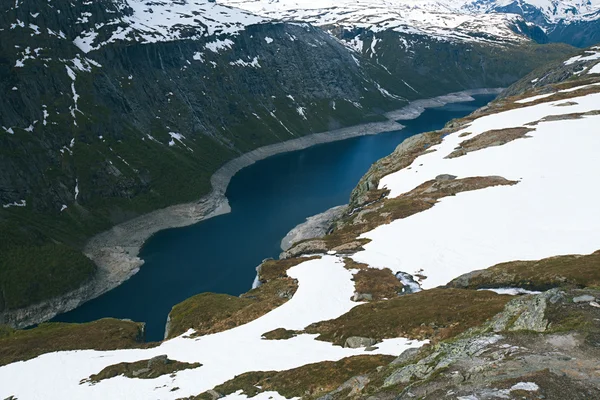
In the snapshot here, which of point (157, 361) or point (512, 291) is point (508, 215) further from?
point (157, 361)

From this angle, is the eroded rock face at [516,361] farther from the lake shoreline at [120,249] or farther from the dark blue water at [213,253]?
the lake shoreline at [120,249]

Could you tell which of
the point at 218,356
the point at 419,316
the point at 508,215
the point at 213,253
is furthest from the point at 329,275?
the point at 213,253

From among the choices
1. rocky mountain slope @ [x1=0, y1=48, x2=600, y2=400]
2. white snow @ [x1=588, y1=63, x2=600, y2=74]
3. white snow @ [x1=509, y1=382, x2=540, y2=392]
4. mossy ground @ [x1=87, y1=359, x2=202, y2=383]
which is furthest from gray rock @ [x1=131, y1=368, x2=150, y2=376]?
white snow @ [x1=588, y1=63, x2=600, y2=74]

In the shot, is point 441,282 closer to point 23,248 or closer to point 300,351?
point 300,351

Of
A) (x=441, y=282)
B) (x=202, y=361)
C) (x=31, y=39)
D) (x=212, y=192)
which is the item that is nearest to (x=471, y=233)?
(x=441, y=282)

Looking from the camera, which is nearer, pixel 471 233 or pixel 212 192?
pixel 471 233

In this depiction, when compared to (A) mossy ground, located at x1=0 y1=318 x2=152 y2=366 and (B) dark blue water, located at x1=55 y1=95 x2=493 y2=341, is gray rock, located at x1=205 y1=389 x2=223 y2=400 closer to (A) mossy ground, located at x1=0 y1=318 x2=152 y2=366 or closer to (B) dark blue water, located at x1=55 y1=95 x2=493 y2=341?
(A) mossy ground, located at x1=0 y1=318 x2=152 y2=366

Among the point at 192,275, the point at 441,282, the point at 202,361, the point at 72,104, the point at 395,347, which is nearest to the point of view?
the point at 395,347
